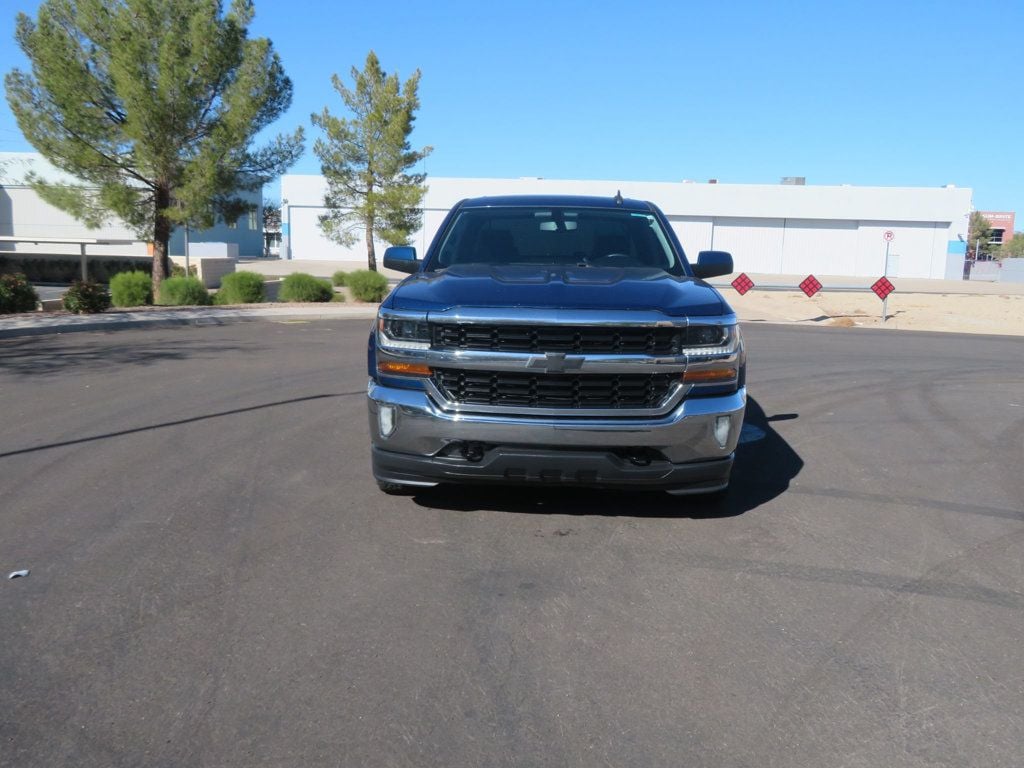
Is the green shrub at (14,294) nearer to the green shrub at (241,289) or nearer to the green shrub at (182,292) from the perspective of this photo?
the green shrub at (182,292)

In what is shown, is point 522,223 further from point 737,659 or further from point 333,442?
point 737,659

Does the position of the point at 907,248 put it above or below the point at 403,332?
above

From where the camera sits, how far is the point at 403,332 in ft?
17.0

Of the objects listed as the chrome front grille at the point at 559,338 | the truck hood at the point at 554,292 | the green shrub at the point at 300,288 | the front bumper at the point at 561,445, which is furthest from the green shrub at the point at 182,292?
the chrome front grille at the point at 559,338

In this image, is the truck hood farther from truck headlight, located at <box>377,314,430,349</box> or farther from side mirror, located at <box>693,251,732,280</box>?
side mirror, located at <box>693,251,732,280</box>

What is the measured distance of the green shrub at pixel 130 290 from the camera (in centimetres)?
2138

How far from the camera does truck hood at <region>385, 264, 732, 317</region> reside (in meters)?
5.06

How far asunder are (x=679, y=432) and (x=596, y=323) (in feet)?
2.41

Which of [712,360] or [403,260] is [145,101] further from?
[712,360]

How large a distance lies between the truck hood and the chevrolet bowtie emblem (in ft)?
0.90

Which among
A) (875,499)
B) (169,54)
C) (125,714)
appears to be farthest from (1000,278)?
(125,714)

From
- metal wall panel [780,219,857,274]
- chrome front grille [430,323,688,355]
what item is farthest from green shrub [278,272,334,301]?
metal wall panel [780,219,857,274]

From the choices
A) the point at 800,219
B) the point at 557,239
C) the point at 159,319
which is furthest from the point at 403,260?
the point at 800,219

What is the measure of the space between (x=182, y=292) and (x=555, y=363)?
61.8 ft
